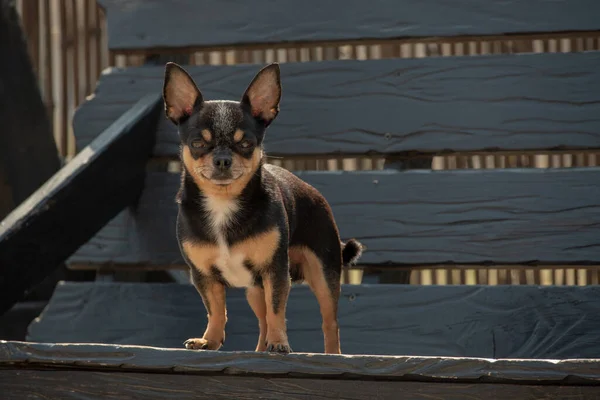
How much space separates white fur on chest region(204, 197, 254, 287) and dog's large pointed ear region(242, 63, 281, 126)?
0.96 ft

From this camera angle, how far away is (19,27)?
420 centimetres

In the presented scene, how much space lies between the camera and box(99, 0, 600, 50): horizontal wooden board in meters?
3.64

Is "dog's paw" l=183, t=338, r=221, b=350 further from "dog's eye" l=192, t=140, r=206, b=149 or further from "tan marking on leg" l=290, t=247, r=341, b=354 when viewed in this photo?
"dog's eye" l=192, t=140, r=206, b=149

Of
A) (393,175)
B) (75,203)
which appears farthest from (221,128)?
(393,175)

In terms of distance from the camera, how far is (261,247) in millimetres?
2586

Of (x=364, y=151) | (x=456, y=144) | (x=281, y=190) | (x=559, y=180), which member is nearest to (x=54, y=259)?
(x=281, y=190)

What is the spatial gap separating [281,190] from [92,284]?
3.99ft

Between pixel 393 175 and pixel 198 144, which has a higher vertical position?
pixel 198 144

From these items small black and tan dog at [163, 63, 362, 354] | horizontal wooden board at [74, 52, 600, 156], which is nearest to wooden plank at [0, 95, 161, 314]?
horizontal wooden board at [74, 52, 600, 156]

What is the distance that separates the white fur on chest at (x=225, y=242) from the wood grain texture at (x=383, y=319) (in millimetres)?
923

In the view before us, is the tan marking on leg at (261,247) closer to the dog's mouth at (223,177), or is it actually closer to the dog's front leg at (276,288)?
the dog's front leg at (276,288)

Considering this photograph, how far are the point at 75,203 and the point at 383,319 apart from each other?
1.16 m

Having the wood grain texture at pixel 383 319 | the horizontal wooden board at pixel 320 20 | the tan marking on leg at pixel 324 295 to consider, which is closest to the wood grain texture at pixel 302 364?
the tan marking on leg at pixel 324 295

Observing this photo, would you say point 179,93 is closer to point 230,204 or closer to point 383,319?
point 230,204
